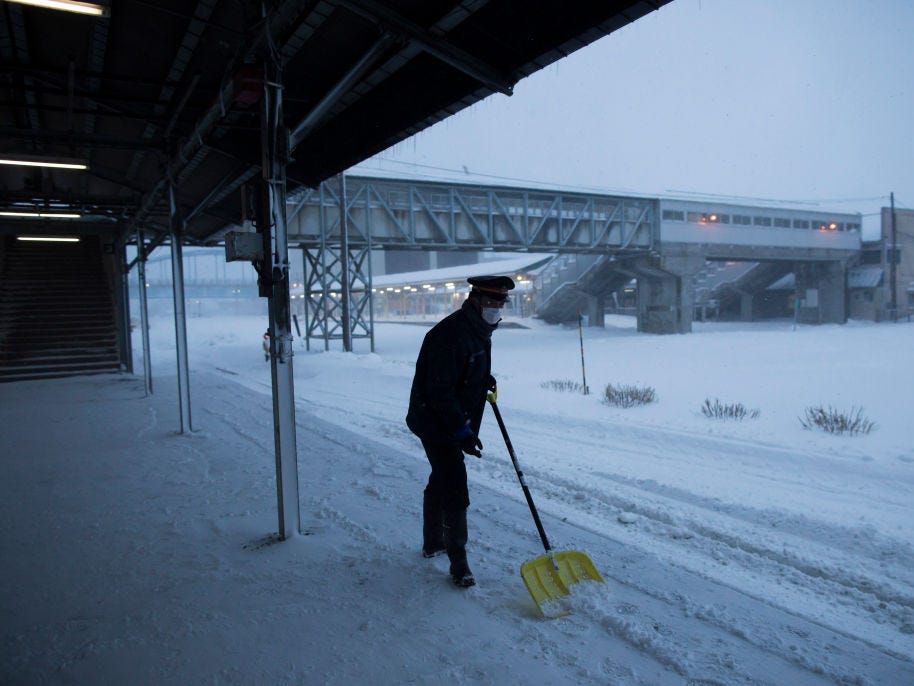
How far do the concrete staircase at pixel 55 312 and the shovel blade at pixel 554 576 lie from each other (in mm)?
18534

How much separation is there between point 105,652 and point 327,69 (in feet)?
18.0

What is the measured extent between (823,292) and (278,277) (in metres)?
46.9

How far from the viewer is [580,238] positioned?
29.9m

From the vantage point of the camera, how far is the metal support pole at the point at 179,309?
8.65 metres

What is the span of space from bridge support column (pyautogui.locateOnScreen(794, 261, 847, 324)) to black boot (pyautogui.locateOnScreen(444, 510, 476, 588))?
4548cm

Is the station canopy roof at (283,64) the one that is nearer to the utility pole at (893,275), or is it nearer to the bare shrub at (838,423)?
the bare shrub at (838,423)

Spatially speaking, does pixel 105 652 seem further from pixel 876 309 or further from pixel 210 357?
pixel 876 309

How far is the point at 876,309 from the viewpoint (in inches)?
1564

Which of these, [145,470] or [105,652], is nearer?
[105,652]

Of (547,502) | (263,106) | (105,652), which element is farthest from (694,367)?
(105,652)

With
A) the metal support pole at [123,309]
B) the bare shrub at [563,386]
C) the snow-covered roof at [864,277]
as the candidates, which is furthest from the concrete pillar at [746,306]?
the metal support pole at [123,309]

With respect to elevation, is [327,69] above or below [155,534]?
above

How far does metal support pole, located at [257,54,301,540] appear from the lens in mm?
4496

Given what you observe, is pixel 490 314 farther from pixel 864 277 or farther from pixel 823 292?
pixel 864 277
